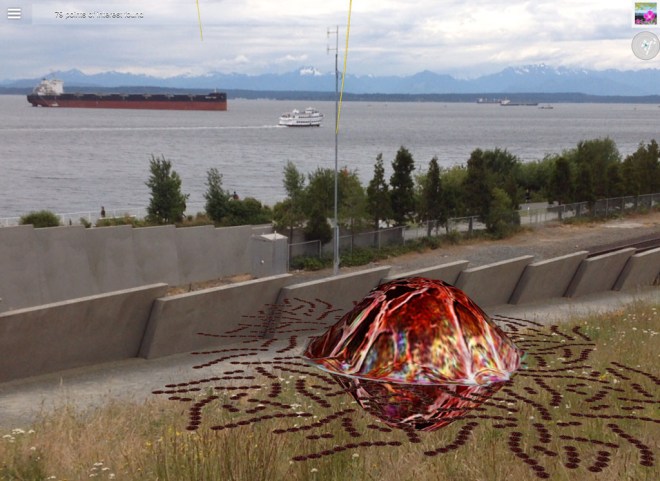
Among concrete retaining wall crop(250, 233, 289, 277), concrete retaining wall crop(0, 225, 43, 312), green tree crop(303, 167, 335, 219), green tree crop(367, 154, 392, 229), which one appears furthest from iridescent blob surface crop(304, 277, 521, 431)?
green tree crop(367, 154, 392, 229)

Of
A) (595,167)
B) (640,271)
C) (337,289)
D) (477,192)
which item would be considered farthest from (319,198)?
(337,289)

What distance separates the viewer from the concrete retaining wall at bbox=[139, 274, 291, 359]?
36.4ft

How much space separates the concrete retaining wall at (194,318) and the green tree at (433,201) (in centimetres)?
3898

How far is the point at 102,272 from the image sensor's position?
30531mm

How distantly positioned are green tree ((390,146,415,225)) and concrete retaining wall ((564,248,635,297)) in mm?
29795

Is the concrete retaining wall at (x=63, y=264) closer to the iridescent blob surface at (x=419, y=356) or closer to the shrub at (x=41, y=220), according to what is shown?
the shrub at (x=41, y=220)

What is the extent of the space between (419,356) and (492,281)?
45.4 feet

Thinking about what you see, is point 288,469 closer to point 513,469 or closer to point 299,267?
point 513,469

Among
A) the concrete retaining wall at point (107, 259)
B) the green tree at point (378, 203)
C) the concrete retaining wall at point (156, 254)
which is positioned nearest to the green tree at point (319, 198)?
the green tree at point (378, 203)

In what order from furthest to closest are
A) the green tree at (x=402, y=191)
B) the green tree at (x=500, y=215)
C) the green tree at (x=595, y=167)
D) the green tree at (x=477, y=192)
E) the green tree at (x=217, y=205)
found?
the green tree at (x=595, y=167) → the green tree at (x=217, y=205) → the green tree at (x=477, y=192) → the green tree at (x=500, y=215) → the green tree at (x=402, y=191)

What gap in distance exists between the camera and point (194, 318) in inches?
450

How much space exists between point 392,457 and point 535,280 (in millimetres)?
12318

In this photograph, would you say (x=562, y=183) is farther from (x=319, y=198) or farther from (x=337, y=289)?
(x=337, y=289)

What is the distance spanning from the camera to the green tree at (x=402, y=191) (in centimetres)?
5059
